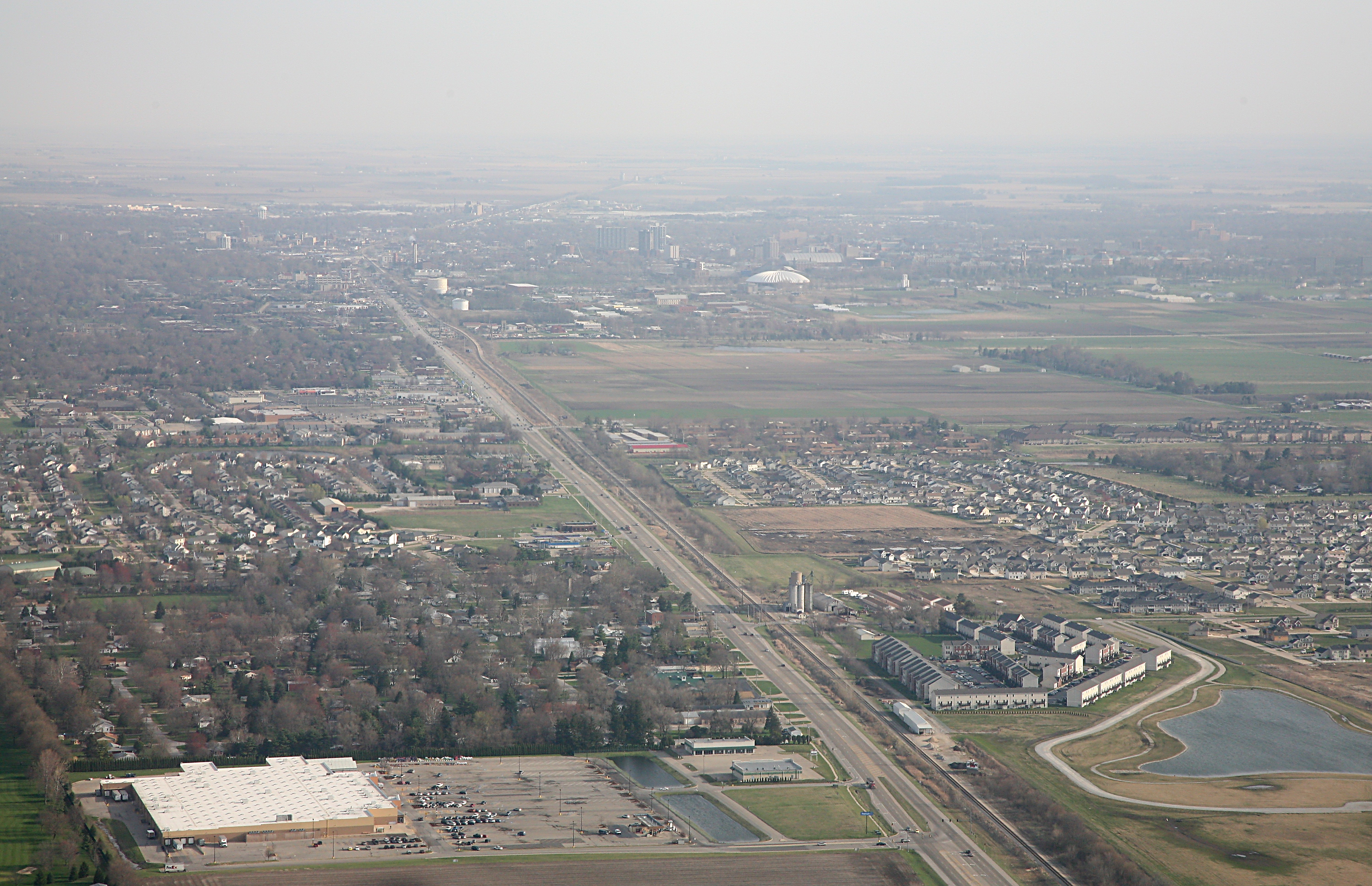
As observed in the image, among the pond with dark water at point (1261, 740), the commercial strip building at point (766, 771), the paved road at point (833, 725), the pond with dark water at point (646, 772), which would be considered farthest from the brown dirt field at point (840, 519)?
the commercial strip building at point (766, 771)

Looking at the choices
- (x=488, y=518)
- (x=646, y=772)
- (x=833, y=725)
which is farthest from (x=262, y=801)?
(x=488, y=518)

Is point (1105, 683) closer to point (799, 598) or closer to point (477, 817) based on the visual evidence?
point (799, 598)

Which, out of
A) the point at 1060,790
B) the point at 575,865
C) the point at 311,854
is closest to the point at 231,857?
the point at 311,854

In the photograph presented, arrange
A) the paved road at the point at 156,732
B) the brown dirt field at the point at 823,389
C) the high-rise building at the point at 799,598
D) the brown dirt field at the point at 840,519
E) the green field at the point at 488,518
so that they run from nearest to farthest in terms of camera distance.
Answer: the paved road at the point at 156,732
the high-rise building at the point at 799,598
the green field at the point at 488,518
the brown dirt field at the point at 840,519
the brown dirt field at the point at 823,389

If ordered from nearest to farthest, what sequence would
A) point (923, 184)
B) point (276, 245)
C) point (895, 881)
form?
point (895, 881) < point (276, 245) < point (923, 184)

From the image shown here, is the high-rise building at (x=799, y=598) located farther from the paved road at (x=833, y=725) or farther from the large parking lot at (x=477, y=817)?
the large parking lot at (x=477, y=817)

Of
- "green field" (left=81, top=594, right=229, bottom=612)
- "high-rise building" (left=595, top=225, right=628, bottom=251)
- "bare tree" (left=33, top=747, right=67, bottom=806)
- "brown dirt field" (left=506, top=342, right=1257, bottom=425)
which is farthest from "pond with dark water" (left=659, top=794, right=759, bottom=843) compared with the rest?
"high-rise building" (left=595, top=225, right=628, bottom=251)

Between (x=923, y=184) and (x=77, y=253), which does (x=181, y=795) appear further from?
(x=923, y=184)
